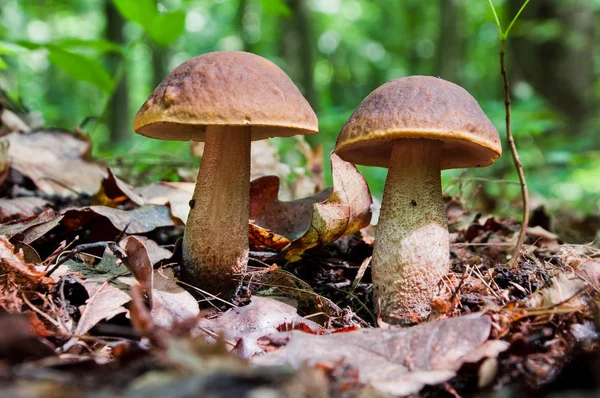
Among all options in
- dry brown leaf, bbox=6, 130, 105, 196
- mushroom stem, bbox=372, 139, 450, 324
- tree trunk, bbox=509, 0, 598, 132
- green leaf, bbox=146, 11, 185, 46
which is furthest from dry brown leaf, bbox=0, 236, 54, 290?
tree trunk, bbox=509, 0, 598, 132

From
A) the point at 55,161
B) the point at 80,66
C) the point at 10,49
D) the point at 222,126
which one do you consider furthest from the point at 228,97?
the point at 80,66

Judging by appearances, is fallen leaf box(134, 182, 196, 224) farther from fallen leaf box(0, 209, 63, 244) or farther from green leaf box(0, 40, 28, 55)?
green leaf box(0, 40, 28, 55)

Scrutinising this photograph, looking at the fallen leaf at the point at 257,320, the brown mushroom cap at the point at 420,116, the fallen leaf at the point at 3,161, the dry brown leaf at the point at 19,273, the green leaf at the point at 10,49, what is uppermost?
the green leaf at the point at 10,49

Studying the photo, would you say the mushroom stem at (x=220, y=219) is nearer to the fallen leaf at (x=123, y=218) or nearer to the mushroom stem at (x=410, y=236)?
the fallen leaf at (x=123, y=218)

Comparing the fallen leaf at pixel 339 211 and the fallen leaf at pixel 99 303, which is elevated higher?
the fallen leaf at pixel 339 211

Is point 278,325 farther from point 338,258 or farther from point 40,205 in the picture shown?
point 40,205

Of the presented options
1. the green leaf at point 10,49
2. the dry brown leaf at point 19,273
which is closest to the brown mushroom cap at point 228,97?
the dry brown leaf at point 19,273
